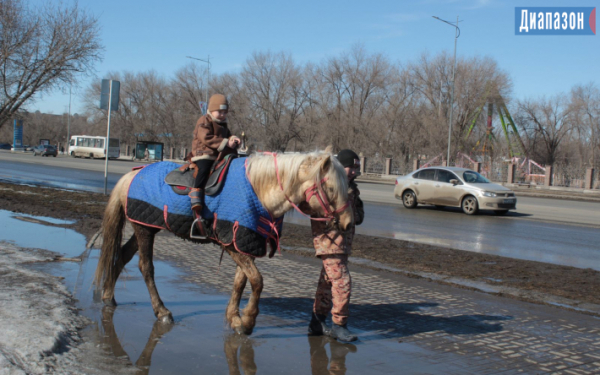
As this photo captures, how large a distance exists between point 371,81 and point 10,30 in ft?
153

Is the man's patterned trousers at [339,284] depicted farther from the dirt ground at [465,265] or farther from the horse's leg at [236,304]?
the dirt ground at [465,265]

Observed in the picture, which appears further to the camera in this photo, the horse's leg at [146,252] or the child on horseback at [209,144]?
the horse's leg at [146,252]

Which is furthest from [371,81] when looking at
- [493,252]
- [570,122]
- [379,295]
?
[379,295]

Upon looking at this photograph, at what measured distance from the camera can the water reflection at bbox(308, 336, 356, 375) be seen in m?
4.42

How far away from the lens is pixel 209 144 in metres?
5.34

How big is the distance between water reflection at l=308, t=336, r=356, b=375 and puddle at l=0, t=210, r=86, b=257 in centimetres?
498

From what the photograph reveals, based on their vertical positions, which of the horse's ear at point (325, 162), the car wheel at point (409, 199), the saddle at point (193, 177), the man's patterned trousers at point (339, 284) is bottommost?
the man's patterned trousers at point (339, 284)

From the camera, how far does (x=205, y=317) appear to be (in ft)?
18.7

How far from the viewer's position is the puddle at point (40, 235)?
9156mm

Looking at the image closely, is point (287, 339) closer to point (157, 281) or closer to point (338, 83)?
point (157, 281)

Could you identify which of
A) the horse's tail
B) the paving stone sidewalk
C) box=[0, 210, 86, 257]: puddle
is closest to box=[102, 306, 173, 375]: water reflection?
the horse's tail

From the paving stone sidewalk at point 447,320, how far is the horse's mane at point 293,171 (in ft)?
4.98

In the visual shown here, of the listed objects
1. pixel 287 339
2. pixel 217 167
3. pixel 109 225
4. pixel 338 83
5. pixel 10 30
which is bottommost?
pixel 287 339

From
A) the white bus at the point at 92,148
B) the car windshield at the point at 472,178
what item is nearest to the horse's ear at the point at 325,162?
the car windshield at the point at 472,178
